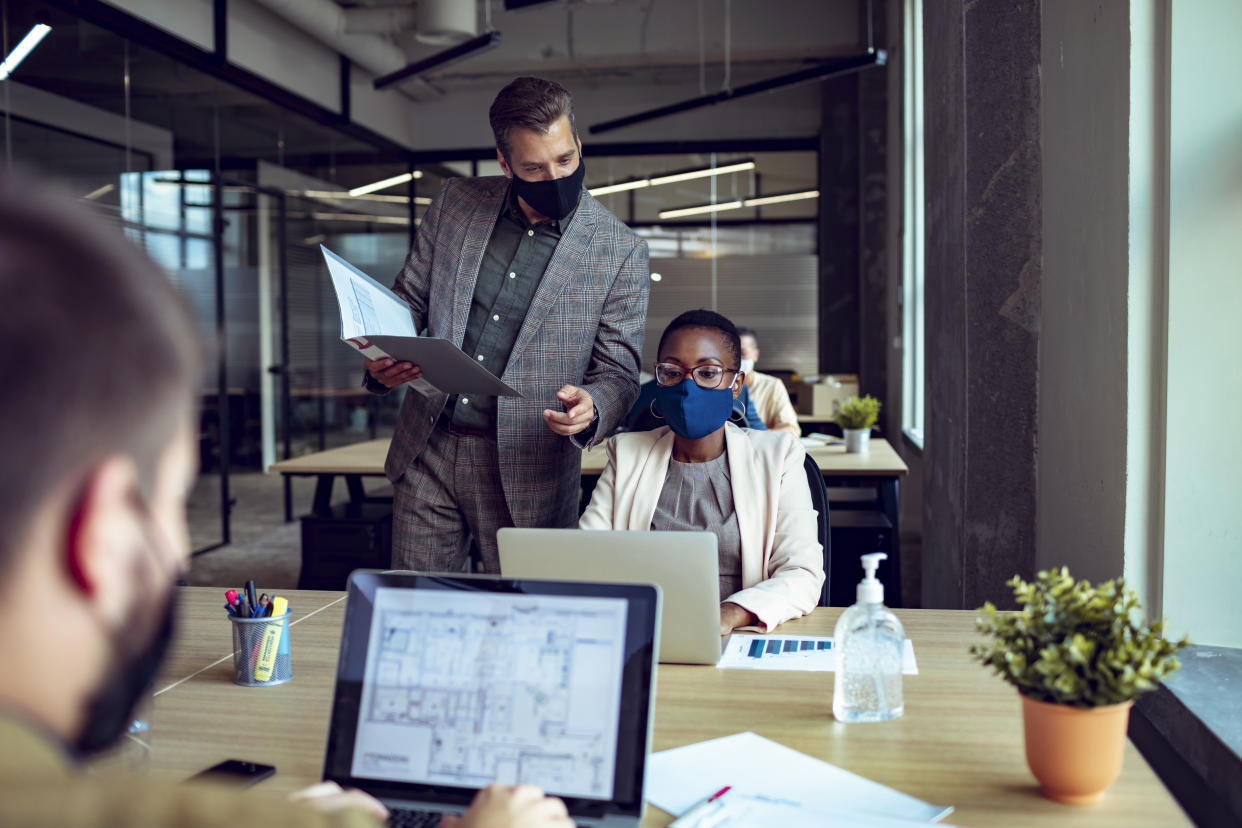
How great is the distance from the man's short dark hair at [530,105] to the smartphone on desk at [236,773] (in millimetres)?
1409

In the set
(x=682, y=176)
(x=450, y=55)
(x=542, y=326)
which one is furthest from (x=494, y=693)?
(x=682, y=176)

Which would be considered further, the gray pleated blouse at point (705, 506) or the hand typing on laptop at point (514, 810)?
the gray pleated blouse at point (705, 506)

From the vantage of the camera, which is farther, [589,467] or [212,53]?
[212,53]

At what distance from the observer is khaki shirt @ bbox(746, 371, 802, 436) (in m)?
4.98

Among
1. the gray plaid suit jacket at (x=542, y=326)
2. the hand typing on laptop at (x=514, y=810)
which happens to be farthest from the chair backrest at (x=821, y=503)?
the hand typing on laptop at (x=514, y=810)

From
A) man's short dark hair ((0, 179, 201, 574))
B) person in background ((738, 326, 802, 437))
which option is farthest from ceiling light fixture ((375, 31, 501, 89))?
man's short dark hair ((0, 179, 201, 574))

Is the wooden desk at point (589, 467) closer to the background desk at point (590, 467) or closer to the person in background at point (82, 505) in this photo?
the background desk at point (590, 467)

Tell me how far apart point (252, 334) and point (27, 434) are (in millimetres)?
6786

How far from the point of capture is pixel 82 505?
49cm

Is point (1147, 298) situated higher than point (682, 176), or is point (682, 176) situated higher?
point (682, 176)

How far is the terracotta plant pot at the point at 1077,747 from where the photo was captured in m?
1.07

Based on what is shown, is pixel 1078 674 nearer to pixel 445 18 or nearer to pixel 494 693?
pixel 494 693

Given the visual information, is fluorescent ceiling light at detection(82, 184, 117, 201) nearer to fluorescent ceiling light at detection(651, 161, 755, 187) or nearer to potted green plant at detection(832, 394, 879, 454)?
potted green plant at detection(832, 394, 879, 454)

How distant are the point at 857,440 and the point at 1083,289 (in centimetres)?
208
